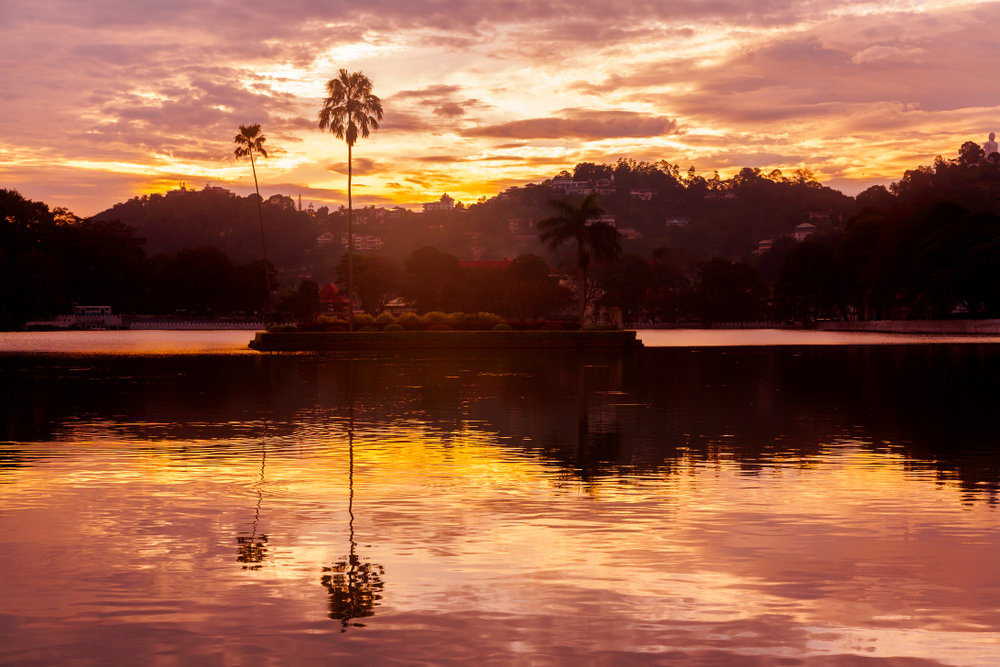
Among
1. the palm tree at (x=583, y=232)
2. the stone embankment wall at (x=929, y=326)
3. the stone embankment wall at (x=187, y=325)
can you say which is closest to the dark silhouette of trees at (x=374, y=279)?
the stone embankment wall at (x=187, y=325)

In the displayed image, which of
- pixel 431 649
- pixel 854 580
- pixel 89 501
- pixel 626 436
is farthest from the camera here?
pixel 626 436

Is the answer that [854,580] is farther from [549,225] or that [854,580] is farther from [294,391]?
[549,225]

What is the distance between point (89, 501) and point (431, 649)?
6.91 m

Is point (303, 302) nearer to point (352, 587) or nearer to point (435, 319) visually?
point (435, 319)

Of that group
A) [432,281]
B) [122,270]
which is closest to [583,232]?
[432,281]

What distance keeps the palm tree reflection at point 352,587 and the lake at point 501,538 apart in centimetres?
3

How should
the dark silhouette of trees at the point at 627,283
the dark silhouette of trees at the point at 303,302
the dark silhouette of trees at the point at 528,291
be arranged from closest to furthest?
the dark silhouette of trees at the point at 528,291 → the dark silhouette of trees at the point at 303,302 → the dark silhouette of trees at the point at 627,283

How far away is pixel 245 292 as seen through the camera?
7146 inches

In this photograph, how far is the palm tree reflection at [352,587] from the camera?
23.7 ft

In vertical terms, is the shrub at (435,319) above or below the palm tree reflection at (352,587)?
above

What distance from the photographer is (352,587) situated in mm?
7934

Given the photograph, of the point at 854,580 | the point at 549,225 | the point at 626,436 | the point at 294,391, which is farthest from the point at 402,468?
the point at 549,225

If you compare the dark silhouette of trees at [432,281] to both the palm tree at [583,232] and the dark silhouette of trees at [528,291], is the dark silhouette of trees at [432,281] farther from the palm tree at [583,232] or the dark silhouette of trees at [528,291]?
the palm tree at [583,232]

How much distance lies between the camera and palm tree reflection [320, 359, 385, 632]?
721 cm
